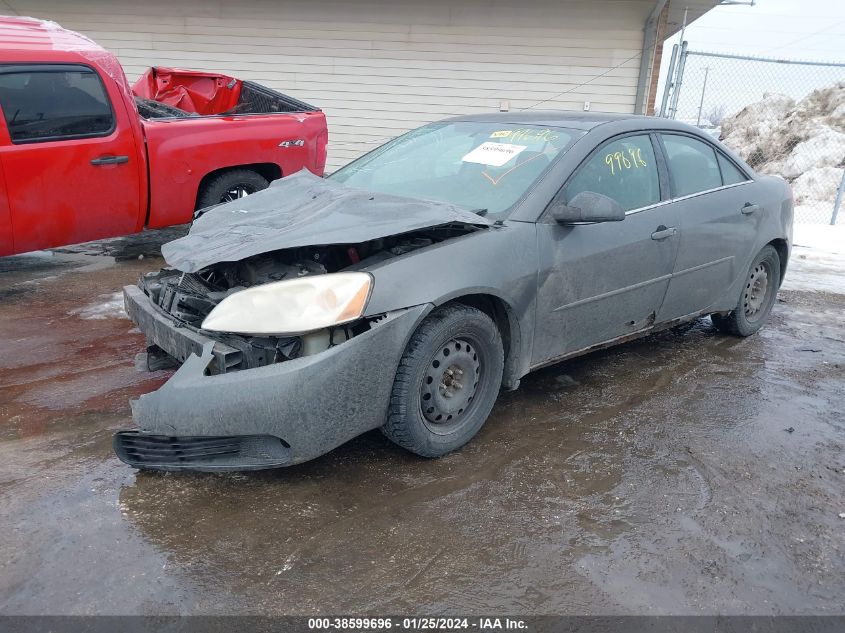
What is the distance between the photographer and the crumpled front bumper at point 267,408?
2717mm

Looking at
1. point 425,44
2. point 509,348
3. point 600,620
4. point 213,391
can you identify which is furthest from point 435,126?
point 425,44

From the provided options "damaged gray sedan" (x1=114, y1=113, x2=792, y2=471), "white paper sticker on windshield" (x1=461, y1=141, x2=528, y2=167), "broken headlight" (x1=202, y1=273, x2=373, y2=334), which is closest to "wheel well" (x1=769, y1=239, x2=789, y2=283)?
"damaged gray sedan" (x1=114, y1=113, x2=792, y2=471)

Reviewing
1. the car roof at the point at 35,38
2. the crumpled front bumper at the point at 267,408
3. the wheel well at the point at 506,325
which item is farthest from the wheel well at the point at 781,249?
the car roof at the point at 35,38

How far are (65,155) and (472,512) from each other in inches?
179

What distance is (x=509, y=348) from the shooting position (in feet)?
11.6

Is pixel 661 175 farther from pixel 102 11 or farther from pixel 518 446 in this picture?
pixel 102 11

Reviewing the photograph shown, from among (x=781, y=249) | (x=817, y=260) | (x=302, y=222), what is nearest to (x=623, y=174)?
(x=302, y=222)

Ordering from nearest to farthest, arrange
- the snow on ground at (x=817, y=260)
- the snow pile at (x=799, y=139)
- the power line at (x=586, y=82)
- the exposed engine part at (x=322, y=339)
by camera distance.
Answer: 1. the exposed engine part at (x=322, y=339)
2. the snow on ground at (x=817, y=260)
3. the power line at (x=586, y=82)
4. the snow pile at (x=799, y=139)

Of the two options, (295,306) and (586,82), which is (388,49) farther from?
(295,306)

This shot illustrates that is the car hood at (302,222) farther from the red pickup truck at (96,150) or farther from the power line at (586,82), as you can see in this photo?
the power line at (586,82)

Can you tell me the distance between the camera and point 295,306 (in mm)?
2850

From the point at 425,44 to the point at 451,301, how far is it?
917 cm

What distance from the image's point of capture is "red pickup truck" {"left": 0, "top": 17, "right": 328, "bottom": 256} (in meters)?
5.37

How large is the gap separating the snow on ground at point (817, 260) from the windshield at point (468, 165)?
14.2 ft
